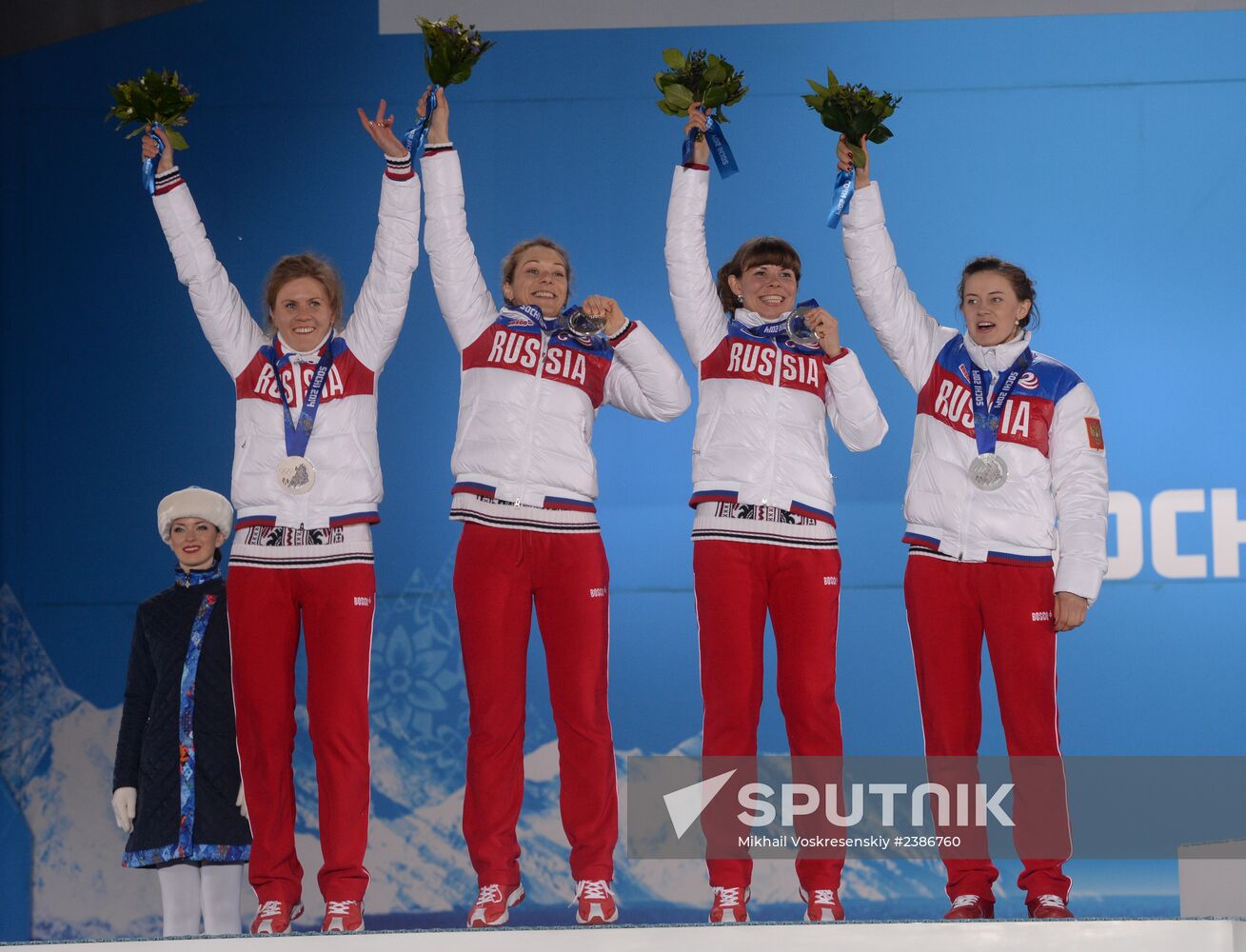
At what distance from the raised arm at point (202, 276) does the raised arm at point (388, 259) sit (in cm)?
30

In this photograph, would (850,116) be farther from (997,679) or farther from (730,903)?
(730,903)

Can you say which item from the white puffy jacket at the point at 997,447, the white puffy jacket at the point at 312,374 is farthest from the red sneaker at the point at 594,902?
the white puffy jacket at the point at 997,447

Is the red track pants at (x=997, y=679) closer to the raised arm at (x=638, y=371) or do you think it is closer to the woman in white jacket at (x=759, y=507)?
the woman in white jacket at (x=759, y=507)

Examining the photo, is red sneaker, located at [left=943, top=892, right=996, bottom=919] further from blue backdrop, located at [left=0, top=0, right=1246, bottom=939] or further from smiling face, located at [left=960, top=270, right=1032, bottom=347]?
smiling face, located at [left=960, top=270, right=1032, bottom=347]

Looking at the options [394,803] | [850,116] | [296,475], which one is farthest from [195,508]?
[850,116]

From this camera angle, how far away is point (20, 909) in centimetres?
511

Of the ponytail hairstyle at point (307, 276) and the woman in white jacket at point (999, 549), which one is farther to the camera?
the ponytail hairstyle at point (307, 276)

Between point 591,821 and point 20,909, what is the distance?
2.42m

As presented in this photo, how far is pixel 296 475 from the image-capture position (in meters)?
3.93

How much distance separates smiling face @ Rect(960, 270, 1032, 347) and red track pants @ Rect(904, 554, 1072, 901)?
2.14 feet

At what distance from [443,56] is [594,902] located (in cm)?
225

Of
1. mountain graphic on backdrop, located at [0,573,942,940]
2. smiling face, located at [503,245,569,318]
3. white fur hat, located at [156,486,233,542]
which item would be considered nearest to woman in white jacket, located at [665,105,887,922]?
smiling face, located at [503,245,569,318]

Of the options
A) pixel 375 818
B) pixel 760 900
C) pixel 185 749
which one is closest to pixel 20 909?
pixel 375 818

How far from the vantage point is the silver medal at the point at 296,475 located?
3.92 m
